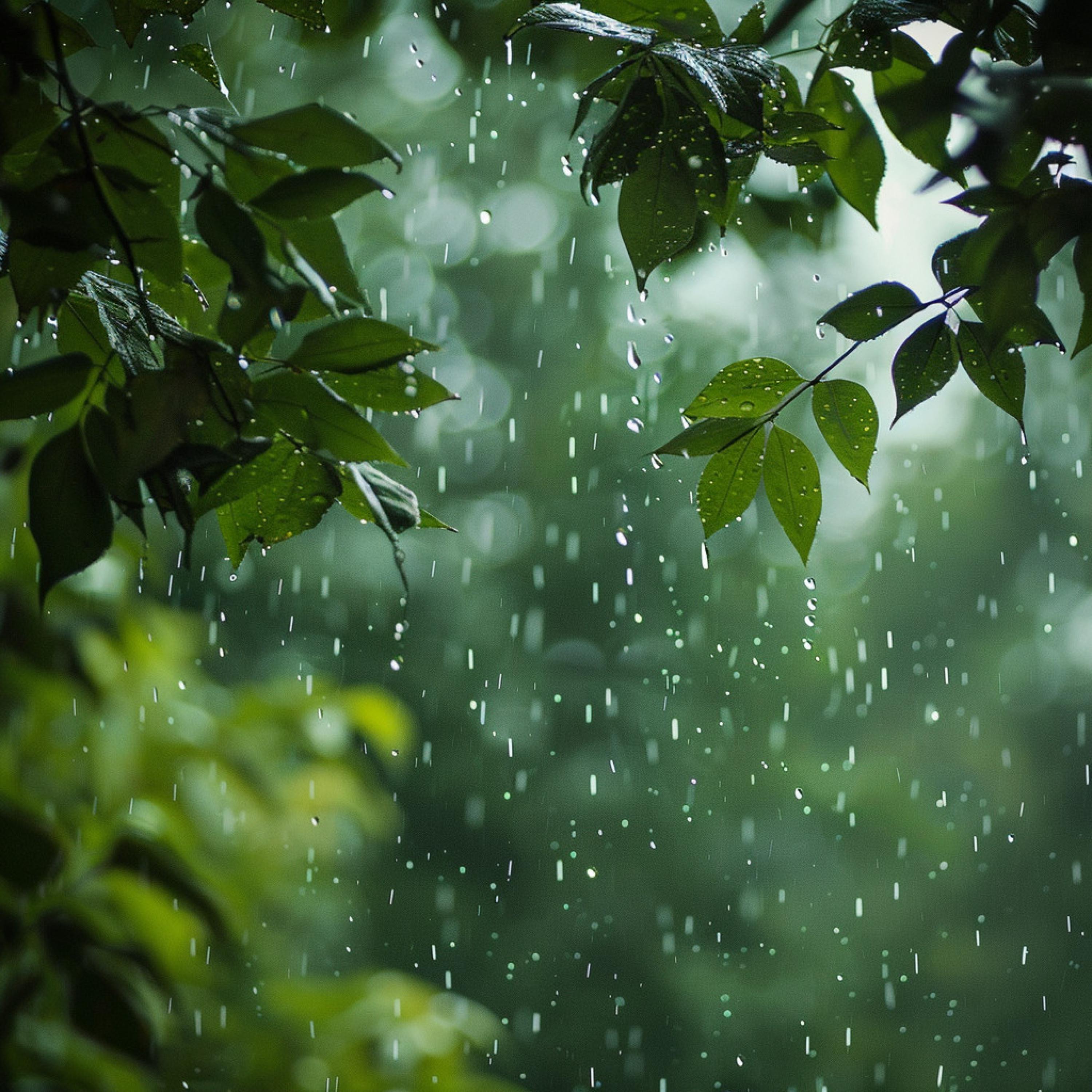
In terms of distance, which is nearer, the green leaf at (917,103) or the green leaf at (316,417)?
the green leaf at (917,103)

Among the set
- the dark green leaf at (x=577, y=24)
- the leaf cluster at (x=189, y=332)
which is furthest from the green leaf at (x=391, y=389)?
the dark green leaf at (x=577, y=24)

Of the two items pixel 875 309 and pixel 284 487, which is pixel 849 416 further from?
pixel 284 487

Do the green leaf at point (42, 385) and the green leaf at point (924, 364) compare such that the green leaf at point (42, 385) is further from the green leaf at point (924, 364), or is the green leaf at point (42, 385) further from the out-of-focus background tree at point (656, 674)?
the out-of-focus background tree at point (656, 674)

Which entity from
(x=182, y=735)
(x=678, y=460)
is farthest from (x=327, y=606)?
(x=182, y=735)

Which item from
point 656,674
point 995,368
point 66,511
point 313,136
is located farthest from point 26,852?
point 656,674

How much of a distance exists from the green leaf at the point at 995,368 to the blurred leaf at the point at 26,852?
33cm

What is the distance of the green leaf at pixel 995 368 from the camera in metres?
0.31

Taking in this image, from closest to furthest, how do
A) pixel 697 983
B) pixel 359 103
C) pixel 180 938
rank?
pixel 180 938 < pixel 359 103 < pixel 697 983

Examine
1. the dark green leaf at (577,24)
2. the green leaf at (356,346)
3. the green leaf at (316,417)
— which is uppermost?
the dark green leaf at (577,24)

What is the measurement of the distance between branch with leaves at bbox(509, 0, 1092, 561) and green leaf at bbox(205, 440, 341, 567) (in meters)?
0.11

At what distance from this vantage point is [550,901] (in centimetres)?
254

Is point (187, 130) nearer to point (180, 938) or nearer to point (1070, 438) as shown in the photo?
point (180, 938)

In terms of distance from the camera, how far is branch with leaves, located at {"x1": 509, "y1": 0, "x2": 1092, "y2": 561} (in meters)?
0.23

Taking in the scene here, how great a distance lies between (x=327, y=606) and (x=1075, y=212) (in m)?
2.52
